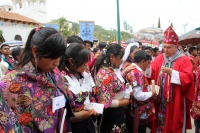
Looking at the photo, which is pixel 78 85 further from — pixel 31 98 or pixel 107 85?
pixel 31 98

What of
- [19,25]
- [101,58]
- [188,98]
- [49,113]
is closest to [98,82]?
[101,58]

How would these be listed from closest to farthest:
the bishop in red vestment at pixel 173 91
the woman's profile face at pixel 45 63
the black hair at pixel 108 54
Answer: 1. the woman's profile face at pixel 45 63
2. the black hair at pixel 108 54
3. the bishop in red vestment at pixel 173 91

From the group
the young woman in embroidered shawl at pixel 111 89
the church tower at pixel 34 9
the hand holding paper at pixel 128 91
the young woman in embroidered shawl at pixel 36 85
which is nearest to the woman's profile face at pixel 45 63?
the young woman in embroidered shawl at pixel 36 85

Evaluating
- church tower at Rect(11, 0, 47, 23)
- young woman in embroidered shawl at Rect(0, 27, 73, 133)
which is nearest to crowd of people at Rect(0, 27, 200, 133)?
young woman in embroidered shawl at Rect(0, 27, 73, 133)

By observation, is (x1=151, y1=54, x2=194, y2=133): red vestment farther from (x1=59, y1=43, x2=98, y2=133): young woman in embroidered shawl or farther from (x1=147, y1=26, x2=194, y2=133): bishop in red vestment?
(x1=59, y1=43, x2=98, y2=133): young woman in embroidered shawl

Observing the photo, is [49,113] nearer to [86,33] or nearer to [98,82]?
[98,82]

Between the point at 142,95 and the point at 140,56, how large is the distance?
0.61 metres

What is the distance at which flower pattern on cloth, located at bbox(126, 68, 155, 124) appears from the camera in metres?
2.98

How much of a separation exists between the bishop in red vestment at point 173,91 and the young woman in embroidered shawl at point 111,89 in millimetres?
911

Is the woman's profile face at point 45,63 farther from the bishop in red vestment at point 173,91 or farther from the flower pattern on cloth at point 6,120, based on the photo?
the bishop in red vestment at point 173,91

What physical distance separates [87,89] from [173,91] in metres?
1.81

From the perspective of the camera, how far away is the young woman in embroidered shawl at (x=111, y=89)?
8.28 feet

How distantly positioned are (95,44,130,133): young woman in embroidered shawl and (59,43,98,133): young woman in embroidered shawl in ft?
1.21

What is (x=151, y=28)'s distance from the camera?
13.3m
